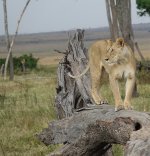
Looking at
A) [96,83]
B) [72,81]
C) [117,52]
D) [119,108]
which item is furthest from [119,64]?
[72,81]

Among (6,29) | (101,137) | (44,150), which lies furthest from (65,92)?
(6,29)

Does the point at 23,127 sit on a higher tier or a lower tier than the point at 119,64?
lower

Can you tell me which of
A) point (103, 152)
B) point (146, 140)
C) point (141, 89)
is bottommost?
point (141, 89)

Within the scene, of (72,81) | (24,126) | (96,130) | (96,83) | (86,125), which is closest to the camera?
(96,130)

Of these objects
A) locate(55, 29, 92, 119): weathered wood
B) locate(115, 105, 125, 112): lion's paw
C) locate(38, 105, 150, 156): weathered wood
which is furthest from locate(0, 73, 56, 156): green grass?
locate(115, 105, 125, 112): lion's paw

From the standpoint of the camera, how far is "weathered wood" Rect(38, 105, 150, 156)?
579 cm

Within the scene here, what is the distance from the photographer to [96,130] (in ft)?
20.5

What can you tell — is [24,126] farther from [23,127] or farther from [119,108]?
[119,108]

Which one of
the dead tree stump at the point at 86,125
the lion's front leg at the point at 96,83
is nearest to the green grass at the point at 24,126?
the dead tree stump at the point at 86,125

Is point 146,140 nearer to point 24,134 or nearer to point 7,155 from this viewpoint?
point 7,155

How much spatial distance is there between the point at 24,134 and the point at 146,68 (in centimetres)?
1083

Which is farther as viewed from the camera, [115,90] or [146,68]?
[146,68]

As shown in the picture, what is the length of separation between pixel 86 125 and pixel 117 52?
0.88 meters

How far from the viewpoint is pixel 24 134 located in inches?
428
